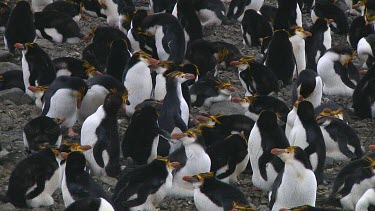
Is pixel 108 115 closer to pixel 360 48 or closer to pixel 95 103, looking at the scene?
pixel 95 103

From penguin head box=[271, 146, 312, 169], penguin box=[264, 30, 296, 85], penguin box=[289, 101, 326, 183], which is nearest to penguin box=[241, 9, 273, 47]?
penguin box=[264, 30, 296, 85]

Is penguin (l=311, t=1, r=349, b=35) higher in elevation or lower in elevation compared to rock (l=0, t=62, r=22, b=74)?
higher

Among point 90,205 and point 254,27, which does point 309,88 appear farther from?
point 90,205

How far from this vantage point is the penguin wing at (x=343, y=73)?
1055cm

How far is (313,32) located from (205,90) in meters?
1.92

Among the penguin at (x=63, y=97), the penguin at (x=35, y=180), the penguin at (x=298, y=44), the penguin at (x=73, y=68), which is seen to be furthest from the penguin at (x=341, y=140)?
the penguin at (x=73, y=68)

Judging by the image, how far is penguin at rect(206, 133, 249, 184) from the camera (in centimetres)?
824

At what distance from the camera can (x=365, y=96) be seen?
994cm

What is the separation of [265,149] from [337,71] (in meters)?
2.80

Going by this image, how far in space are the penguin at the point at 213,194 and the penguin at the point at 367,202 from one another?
2.79 ft

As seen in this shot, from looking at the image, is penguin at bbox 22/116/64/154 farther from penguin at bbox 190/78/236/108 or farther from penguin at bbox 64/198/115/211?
penguin at bbox 190/78/236/108

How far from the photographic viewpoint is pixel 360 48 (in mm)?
11508

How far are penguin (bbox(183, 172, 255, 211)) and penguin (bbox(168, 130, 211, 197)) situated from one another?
1.22 feet

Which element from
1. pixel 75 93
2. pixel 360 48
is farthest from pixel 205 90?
pixel 360 48
